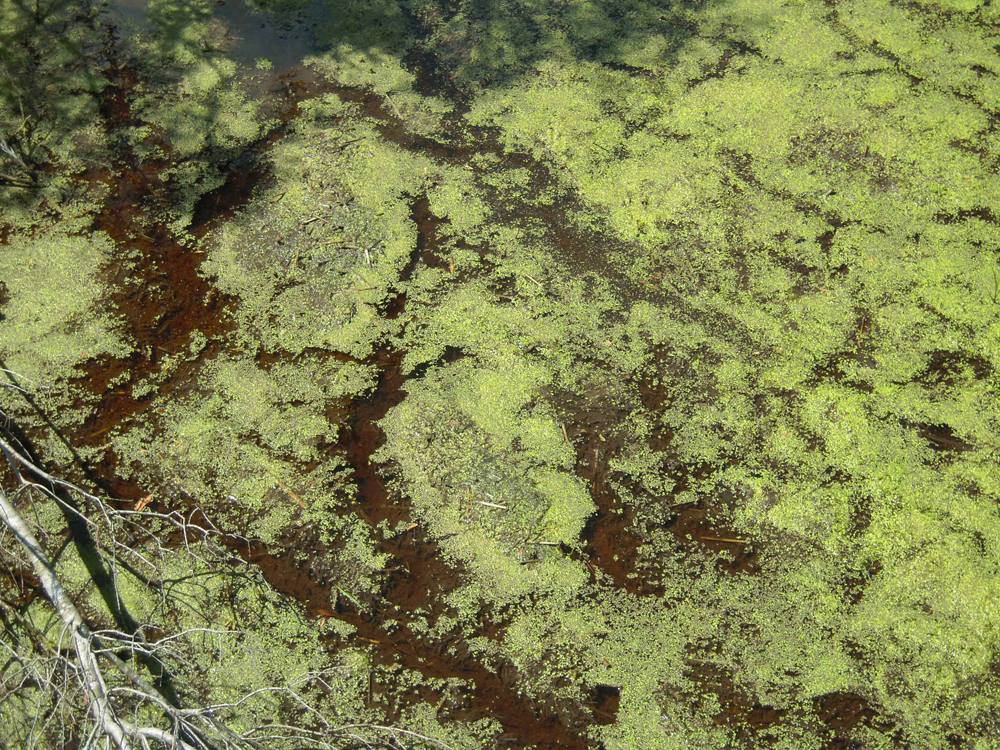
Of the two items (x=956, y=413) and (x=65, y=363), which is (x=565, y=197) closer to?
(x=956, y=413)

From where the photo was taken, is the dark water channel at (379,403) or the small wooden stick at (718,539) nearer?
the dark water channel at (379,403)

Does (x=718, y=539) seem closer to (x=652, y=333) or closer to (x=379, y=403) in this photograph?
(x=652, y=333)

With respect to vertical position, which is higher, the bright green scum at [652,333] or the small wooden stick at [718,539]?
the bright green scum at [652,333]

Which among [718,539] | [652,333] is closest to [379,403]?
[652,333]

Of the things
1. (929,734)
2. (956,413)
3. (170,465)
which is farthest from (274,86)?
(929,734)

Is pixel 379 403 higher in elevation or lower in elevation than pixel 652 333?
lower

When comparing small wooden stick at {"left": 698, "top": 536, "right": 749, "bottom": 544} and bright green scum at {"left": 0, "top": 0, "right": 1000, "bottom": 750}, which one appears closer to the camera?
bright green scum at {"left": 0, "top": 0, "right": 1000, "bottom": 750}

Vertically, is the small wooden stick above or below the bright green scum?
below

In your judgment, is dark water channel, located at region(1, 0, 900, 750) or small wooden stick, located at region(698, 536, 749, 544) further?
small wooden stick, located at region(698, 536, 749, 544)
